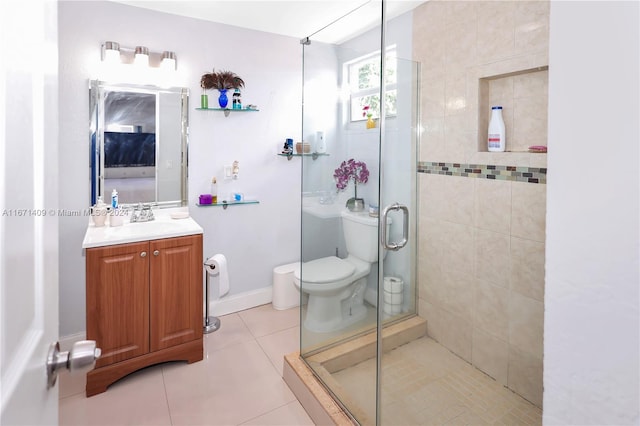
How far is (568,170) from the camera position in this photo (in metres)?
0.41

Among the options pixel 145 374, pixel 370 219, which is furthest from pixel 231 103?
pixel 145 374

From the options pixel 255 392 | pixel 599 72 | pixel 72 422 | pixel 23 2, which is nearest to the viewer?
pixel 599 72

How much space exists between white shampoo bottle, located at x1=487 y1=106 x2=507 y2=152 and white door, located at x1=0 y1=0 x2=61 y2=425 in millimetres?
1984

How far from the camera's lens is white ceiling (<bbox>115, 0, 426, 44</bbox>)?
7.80ft

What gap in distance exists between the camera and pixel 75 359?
0.64 metres

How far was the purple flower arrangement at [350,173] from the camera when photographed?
194 centimetres

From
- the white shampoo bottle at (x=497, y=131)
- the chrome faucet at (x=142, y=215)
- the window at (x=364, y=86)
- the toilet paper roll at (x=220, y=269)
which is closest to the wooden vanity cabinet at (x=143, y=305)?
the toilet paper roll at (x=220, y=269)

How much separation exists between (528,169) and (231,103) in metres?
2.14

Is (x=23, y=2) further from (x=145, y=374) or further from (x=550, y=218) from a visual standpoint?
(x=145, y=374)

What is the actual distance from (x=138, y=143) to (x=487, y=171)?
91.1 inches

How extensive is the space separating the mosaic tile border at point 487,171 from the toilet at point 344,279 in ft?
2.32

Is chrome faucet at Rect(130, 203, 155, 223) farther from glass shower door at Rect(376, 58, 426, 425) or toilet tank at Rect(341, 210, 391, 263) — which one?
glass shower door at Rect(376, 58, 426, 425)

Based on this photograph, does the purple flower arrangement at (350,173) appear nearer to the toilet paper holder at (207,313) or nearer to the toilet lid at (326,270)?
the toilet lid at (326,270)

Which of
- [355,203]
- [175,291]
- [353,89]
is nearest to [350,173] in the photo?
[355,203]
